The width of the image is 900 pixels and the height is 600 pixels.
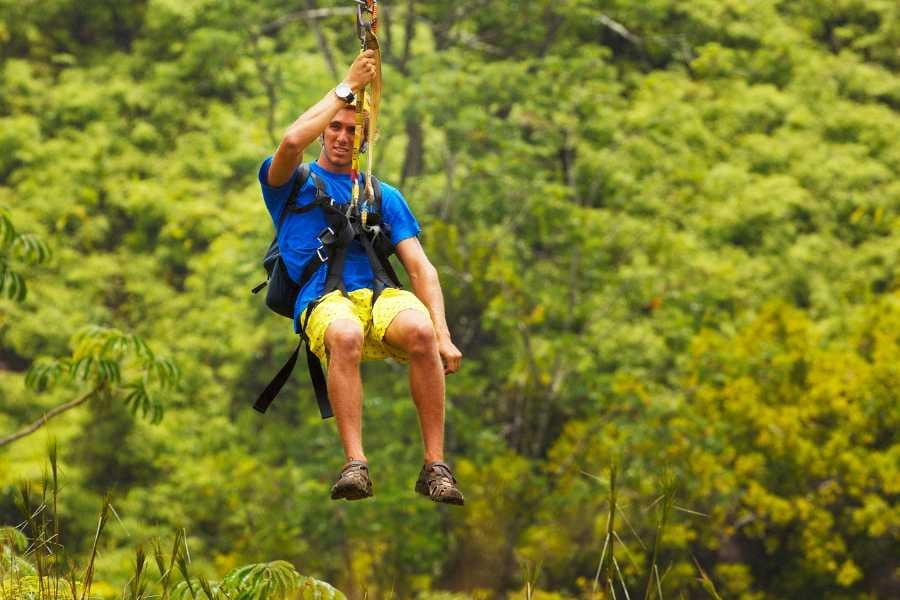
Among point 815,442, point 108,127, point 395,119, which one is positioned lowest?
point 815,442

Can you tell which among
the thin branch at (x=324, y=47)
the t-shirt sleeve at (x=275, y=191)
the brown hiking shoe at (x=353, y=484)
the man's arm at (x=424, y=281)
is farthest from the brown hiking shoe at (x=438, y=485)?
the thin branch at (x=324, y=47)

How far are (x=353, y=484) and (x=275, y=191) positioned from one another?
93cm

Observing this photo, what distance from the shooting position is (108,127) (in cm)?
2180

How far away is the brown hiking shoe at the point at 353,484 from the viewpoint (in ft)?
11.4

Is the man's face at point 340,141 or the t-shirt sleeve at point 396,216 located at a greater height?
the man's face at point 340,141

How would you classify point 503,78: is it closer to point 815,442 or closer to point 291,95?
point 291,95

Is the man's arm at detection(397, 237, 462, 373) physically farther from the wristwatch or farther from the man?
the wristwatch

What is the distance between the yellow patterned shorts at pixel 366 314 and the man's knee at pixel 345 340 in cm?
4

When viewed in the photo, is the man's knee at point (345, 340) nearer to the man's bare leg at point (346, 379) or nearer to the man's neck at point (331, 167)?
the man's bare leg at point (346, 379)

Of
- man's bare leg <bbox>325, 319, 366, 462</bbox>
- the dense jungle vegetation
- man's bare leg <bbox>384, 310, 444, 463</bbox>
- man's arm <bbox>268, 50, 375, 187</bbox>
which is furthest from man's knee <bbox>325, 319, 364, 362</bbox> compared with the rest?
the dense jungle vegetation

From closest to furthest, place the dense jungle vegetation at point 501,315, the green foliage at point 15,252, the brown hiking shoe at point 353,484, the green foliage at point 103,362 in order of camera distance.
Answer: the brown hiking shoe at point 353,484, the green foliage at point 15,252, the green foliage at point 103,362, the dense jungle vegetation at point 501,315

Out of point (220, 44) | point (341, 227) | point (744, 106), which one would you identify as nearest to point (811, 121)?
point (744, 106)

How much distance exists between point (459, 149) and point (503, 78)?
1087 mm

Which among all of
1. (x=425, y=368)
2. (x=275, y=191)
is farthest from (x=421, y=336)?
(x=275, y=191)
